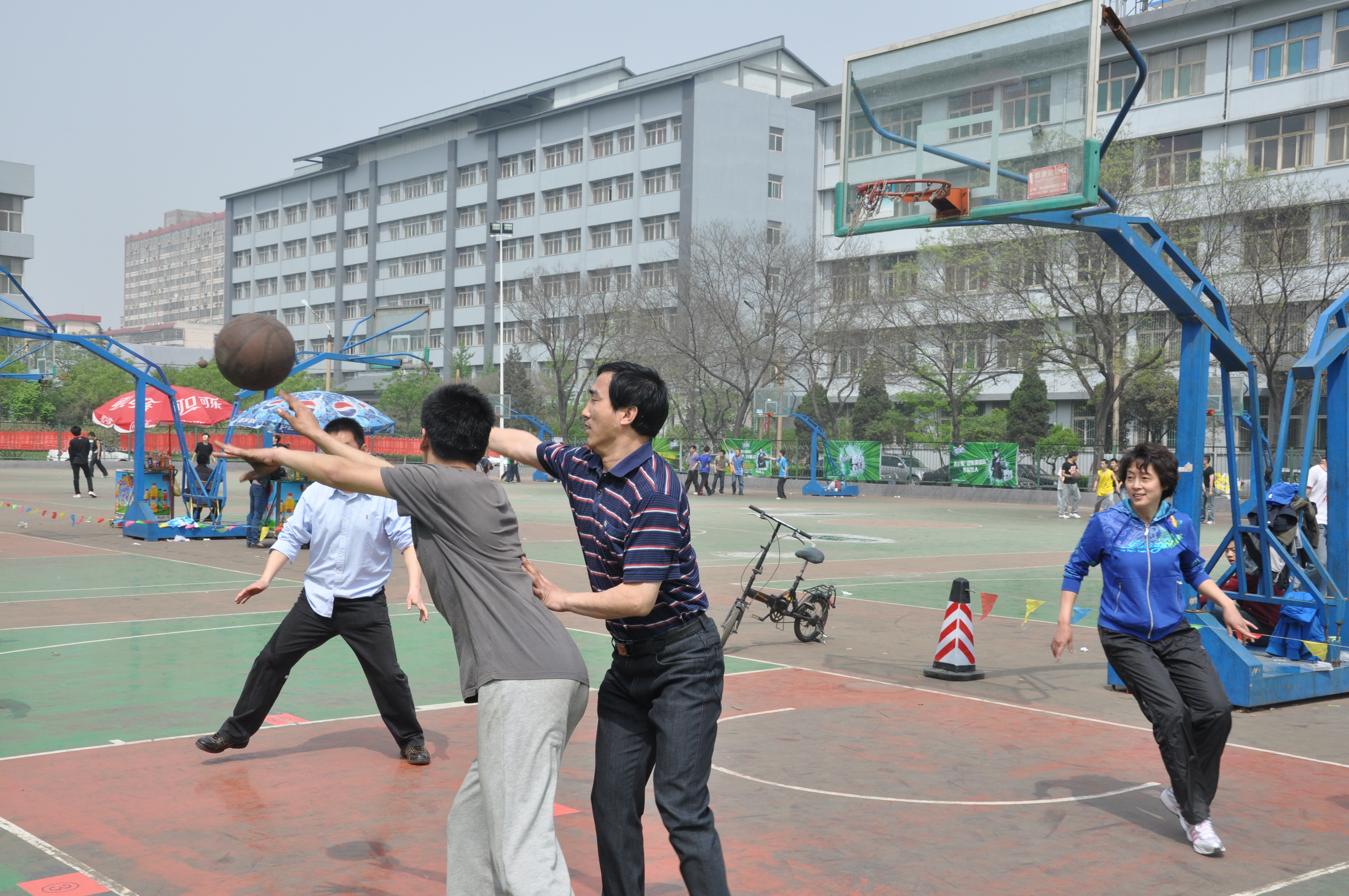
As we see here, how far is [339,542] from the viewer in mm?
6523

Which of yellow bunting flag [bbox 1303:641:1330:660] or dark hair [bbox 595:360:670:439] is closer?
dark hair [bbox 595:360:670:439]

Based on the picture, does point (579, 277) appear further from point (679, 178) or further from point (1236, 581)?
point (1236, 581)

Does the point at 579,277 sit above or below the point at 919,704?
above

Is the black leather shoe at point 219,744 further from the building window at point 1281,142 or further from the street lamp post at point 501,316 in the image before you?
the building window at point 1281,142

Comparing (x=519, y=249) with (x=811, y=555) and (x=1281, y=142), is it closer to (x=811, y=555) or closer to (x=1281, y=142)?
(x=1281, y=142)

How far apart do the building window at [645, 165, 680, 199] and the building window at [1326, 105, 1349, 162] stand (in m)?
35.8

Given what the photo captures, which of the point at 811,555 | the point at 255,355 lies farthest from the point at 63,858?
the point at 811,555

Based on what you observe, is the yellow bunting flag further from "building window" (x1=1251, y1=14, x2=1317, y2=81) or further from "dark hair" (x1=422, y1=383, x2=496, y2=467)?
"building window" (x1=1251, y1=14, x2=1317, y2=81)

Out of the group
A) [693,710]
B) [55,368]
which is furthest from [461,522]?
[55,368]

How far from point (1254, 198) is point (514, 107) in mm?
55874

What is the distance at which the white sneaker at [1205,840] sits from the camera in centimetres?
536

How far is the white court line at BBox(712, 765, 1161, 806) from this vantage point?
609 cm

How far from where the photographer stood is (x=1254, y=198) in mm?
37094

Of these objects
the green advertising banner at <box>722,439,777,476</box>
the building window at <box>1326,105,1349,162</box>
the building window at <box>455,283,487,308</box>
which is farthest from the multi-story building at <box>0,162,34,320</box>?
the building window at <box>1326,105,1349,162</box>
